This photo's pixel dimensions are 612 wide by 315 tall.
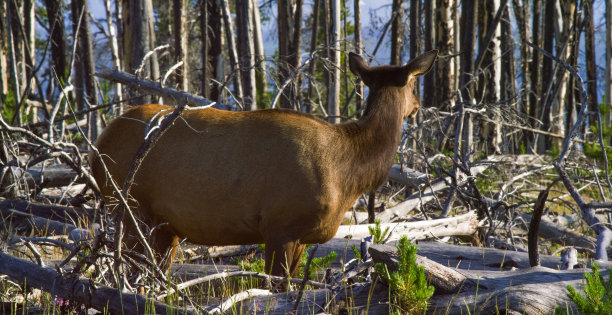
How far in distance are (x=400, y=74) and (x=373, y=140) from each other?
0.60 meters

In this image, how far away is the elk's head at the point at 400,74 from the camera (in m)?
4.64

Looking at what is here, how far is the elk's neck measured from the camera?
4.50m

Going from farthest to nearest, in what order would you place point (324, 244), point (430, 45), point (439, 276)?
1. point (430, 45)
2. point (324, 244)
3. point (439, 276)

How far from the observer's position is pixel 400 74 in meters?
4.71

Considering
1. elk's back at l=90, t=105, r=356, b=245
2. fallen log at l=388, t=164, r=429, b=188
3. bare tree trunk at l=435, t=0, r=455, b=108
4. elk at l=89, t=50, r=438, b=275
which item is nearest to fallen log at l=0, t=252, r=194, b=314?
elk at l=89, t=50, r=438, b=275

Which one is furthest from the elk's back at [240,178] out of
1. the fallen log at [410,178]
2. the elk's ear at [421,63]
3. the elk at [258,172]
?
the fallen log at [410,178]

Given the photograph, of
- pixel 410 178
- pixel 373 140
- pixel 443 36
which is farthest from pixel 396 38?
pixel 373 140

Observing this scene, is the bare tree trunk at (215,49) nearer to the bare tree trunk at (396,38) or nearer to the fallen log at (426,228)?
the bare tree trunk at (396,38)

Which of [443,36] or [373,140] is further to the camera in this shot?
[443,36]

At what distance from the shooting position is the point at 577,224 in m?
8.45

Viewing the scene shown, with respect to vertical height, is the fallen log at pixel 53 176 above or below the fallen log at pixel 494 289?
above

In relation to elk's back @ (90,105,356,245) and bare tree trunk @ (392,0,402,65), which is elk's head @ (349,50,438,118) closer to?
elk's back @ (90,105,356,245)

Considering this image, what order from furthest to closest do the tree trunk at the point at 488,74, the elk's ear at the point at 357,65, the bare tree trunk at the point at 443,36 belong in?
1. the tree trunk at the point at 488,74
2. the bare tree trunk at the point at 443,36
3. the elk's ear at the point at 357,65

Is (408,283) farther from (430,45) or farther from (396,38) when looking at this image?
(396,38)
